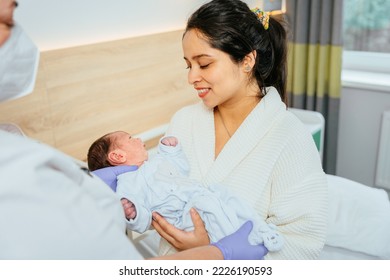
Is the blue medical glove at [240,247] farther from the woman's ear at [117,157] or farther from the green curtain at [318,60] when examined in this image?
the green curtain at [318,60]

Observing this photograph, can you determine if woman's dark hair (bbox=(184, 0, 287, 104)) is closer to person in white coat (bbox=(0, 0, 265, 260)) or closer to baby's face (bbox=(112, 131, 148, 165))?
baby's face (bbox=(112, 131, 148, 165))

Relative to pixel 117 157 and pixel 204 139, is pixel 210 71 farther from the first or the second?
pixel 117 157

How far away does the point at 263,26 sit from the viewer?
125 centimetres

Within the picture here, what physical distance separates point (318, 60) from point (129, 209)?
2.02 meters

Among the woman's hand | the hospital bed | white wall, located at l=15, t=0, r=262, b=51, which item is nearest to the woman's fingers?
the woman's hand

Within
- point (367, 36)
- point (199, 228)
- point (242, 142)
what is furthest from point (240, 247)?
point (367, 36)

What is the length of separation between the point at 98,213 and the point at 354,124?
2.50m

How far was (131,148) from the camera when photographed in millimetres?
1247

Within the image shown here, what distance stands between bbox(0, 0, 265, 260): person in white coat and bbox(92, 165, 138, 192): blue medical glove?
0.52 m

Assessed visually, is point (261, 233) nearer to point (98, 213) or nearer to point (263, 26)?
point (98, 213)

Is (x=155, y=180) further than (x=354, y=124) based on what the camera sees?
No

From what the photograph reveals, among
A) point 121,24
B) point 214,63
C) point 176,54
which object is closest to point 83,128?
point 121,24

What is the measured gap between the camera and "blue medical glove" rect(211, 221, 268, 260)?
35.9 inches

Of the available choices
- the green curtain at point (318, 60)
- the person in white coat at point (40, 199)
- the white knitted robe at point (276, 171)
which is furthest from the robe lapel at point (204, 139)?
the green curtain at point (318, 60)
